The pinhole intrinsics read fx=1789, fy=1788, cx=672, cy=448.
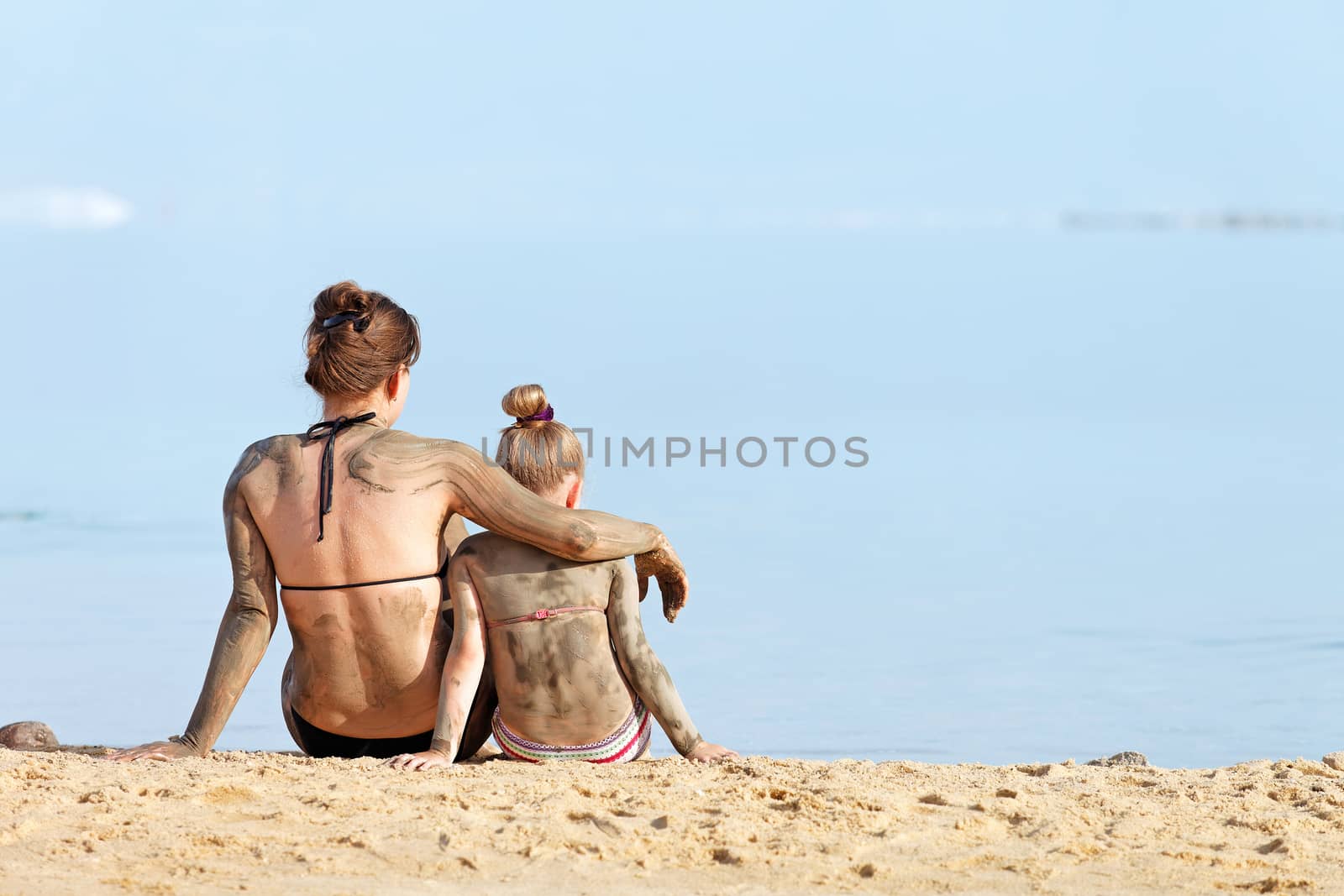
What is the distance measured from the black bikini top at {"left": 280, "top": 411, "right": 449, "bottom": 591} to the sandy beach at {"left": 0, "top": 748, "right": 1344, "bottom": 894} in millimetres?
438

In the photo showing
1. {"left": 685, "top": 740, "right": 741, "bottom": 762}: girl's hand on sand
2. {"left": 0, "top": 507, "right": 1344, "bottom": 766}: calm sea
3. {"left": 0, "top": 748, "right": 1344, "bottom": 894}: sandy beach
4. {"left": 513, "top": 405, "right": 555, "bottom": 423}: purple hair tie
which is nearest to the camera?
{"left": 0, "top": 748, "right": 1344, "bottom": 894}: sandy beach

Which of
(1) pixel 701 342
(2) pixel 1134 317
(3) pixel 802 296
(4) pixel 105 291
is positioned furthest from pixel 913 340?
(4) pixel 105 291

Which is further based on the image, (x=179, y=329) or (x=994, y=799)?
(x=179, y=329)

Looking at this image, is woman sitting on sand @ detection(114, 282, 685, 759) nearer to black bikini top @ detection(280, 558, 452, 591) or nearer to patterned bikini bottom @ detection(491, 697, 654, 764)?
black bikini top @ detection(280, 558, 452, 591)

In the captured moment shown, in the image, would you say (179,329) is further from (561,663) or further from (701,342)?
(561,663)

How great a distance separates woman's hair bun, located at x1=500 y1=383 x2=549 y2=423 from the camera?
4.63 meters

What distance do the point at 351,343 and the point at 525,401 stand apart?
0.47m

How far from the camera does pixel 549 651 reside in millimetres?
4562

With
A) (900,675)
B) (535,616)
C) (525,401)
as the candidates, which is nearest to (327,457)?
(525,401)

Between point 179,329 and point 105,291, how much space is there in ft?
24.4

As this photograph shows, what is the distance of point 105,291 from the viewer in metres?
28.7

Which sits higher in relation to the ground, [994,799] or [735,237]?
[735,237]

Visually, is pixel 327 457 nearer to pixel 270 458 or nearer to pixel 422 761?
pixel 270 458

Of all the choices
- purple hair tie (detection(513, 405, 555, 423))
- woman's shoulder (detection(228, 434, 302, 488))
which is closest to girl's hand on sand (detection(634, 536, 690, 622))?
purple hair tie (detection(513, 405, 555, 423))
